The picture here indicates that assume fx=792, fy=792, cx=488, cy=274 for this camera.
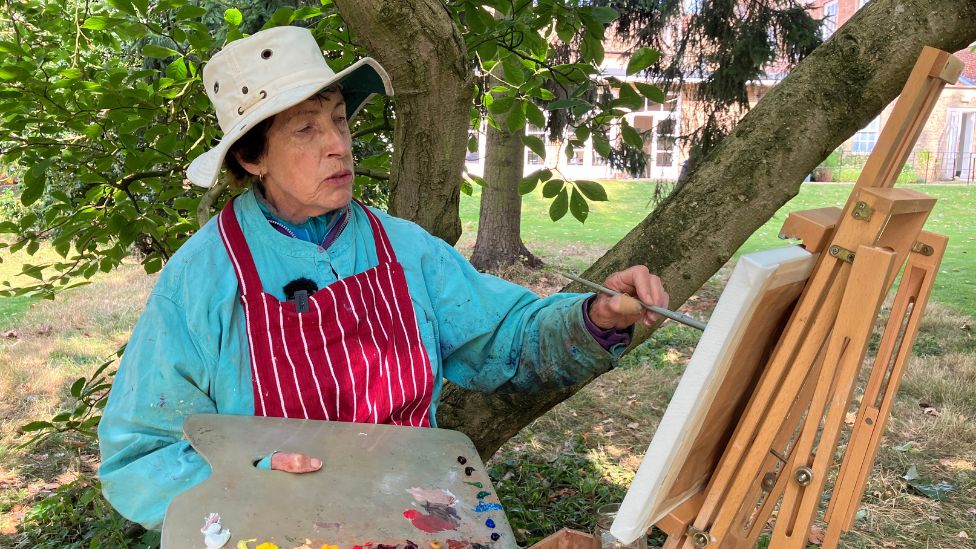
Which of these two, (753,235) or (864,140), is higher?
(864,140)

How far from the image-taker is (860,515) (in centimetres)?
342

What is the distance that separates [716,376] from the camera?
1068 millimetres

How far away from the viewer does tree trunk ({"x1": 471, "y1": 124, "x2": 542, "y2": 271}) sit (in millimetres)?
8039

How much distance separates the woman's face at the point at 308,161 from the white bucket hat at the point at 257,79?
7 centimetres

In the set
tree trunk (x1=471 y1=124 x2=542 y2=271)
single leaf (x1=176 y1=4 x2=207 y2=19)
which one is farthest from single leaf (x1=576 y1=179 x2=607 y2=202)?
tree trunk (x1=471 y1=124 x2=542 y2=271)

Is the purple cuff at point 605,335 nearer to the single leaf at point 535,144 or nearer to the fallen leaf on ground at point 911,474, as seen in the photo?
the single leaf at point 535,144

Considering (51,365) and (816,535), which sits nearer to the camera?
(816,535)

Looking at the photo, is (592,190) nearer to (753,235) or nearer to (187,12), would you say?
(187,12)

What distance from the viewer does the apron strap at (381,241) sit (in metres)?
1.86

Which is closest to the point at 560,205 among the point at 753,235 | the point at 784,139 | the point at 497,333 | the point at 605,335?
the point at 784,139

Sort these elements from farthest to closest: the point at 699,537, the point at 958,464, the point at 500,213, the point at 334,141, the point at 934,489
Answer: the point at 500,213, the point at 958,464, the point at 934,489, the point at 334,141, the point at 699,537

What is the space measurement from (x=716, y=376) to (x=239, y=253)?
3.49ft

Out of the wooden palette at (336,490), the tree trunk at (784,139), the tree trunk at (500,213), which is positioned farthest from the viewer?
the tree trunk at (500,213)

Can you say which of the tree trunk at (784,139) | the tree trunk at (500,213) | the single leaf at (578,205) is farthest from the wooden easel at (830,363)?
the tree trunk at (500,213)
